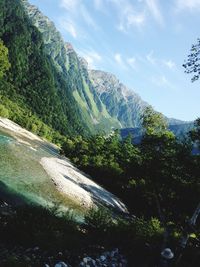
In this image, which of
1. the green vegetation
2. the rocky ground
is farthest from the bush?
the rocky ground

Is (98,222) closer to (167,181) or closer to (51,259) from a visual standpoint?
(51,259)

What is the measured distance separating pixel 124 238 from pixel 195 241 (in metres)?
5.04

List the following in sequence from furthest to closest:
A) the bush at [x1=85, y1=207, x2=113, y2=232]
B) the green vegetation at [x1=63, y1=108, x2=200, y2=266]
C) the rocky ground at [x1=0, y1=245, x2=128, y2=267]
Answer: the green vegetation at [x1=63, y1=108, x2=200, y2=266] < the bush at [x1=85, y1=207, x2=113, y2=232] < the rocky ground at [x1=0, y1=245, x2=128, y2=267]

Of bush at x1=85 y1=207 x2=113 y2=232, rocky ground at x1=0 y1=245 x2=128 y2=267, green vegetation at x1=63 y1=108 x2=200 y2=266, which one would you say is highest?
green vegetation at x1=63 y1=108 x2=200 y2=266

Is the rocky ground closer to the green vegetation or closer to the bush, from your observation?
the bush

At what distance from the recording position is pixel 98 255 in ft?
57.4

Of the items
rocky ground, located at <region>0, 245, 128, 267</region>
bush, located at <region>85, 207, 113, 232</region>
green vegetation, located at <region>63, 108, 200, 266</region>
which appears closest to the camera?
rocky ground, located at <region>0, 245, 128, 267</region>

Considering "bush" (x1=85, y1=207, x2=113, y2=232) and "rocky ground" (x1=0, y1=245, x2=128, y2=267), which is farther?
"bush" (x1=85, y1=207, x2=113, y2=232)

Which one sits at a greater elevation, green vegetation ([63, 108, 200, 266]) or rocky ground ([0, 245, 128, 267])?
green vegetation ([63, 108, 200, 266])

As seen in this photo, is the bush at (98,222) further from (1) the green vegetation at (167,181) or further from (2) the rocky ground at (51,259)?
(2) the rocky ground at (51,259)

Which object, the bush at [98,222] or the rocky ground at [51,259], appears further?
the bush at [98,222]

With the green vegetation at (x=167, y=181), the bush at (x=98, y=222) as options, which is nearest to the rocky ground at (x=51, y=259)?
the bush at (x=98, y=222)

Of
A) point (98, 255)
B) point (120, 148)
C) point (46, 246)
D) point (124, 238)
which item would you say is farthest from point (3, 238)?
point (120, 148)

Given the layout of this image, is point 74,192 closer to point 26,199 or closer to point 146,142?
point 26,199
